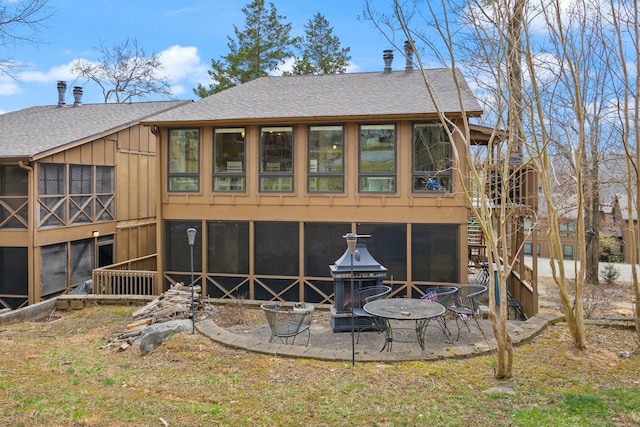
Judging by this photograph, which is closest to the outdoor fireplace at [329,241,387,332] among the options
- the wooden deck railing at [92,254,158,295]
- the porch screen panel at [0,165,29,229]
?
the wooden deck railing at [92,254,158,295]

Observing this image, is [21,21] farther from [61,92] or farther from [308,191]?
[61,92]

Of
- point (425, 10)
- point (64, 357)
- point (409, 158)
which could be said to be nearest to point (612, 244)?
point (409, 158)

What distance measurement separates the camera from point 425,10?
19.4 ft

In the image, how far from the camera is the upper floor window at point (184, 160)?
39.4 feet

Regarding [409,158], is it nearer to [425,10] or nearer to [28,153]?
[425,10]

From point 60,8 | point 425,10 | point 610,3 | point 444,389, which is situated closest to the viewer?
point 444,389

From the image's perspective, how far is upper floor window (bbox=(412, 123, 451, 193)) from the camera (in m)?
10.7

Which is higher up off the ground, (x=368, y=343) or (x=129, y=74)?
(x=129, y=74)

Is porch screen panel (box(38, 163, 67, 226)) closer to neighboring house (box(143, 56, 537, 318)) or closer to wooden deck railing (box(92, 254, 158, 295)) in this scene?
wooden deck railing (box(92, 254, 158, 295))

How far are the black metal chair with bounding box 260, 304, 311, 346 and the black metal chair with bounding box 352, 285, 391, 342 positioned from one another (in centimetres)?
99

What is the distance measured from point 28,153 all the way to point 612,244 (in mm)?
31699

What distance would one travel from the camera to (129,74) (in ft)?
94.1

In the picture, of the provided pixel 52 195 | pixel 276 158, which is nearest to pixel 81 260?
pixel 52 195

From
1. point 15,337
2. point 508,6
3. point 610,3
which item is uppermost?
point 610,3
